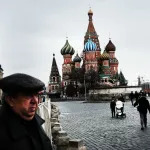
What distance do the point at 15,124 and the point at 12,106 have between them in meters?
0.13

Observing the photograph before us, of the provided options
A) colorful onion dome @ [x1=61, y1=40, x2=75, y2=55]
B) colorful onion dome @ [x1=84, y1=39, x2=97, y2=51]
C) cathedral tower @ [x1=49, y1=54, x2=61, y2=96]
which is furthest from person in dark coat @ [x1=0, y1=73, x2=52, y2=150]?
cathedral tower @ [x1=49, y1=54, x2=61, y2=96]

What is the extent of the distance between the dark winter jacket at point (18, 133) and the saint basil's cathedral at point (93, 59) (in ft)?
402

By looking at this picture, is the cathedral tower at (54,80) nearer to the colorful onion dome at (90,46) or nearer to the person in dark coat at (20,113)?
the colorful onion dome at (90,46)

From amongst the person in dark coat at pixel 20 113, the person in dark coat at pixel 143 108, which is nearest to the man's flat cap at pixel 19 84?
the person in dark coat at pixel 20 113

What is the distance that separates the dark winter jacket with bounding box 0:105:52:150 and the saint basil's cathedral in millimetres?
122455

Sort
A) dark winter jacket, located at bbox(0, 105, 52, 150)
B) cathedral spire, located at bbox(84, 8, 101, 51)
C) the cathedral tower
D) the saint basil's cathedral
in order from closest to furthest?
dark winter jacket, located at bbox(0, 105, 52, 150) < the saint basil's cathedral < cathedral spire, located at bbox(84, 8, 101, 51) < the cathedral tower

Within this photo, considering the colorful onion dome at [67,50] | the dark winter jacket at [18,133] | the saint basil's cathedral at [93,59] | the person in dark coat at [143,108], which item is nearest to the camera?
the dark winter jacket at [18,133]

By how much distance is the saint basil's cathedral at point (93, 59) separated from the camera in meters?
130

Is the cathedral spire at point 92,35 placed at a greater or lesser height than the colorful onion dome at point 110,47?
greater

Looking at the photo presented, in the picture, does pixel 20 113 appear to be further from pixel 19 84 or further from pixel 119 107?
pixel 119 107

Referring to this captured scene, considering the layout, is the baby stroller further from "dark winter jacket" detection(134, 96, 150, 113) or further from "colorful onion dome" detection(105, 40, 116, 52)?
"colorful onion dome" detection(105, 40, 116, 52)

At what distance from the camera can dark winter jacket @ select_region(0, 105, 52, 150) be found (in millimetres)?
2752

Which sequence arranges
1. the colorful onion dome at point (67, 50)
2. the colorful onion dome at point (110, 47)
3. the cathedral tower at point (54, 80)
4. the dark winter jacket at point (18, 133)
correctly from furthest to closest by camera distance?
the cathedral tower at point (54, 80)
the colorful onion dome at point (67, 50)
the colorful onion dome at point (110, 47)
the dark winter jacket at point (18, 133)

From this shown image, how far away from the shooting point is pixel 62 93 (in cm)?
13588
